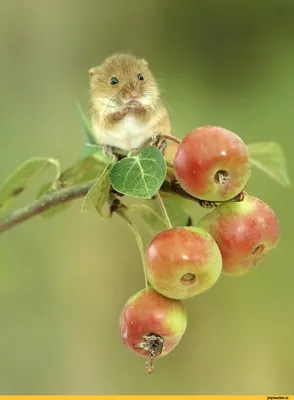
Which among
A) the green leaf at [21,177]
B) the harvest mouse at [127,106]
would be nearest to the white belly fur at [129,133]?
the harvest mouse at [127,106]

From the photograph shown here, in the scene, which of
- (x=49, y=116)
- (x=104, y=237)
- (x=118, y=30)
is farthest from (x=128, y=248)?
(x=118, y=30)

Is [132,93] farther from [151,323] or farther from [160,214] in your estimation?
[151,323]

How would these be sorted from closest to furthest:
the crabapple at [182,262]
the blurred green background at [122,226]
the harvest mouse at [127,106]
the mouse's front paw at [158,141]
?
1. the crabapple at [182,262]
2. the mouse's front paw at [158,141]
3. the harvest mouse at [127,106]
4. the blurred green background at [122,226]

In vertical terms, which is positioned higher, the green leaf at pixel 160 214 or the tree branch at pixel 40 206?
the tree branch at pixel 40 206

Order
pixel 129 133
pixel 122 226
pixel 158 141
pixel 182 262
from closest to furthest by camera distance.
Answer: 1. pixel 182 262
2. pixel 158 141
3. pixel 129 133
4. pixel 122 226

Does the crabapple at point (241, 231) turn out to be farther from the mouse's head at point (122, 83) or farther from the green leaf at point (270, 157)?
the mouse's head at point (122, 83)

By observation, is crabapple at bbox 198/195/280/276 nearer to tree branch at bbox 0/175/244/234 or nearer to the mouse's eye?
tree branch at bbox 0/175/244/234

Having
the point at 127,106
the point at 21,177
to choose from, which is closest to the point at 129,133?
the point at 127,106
